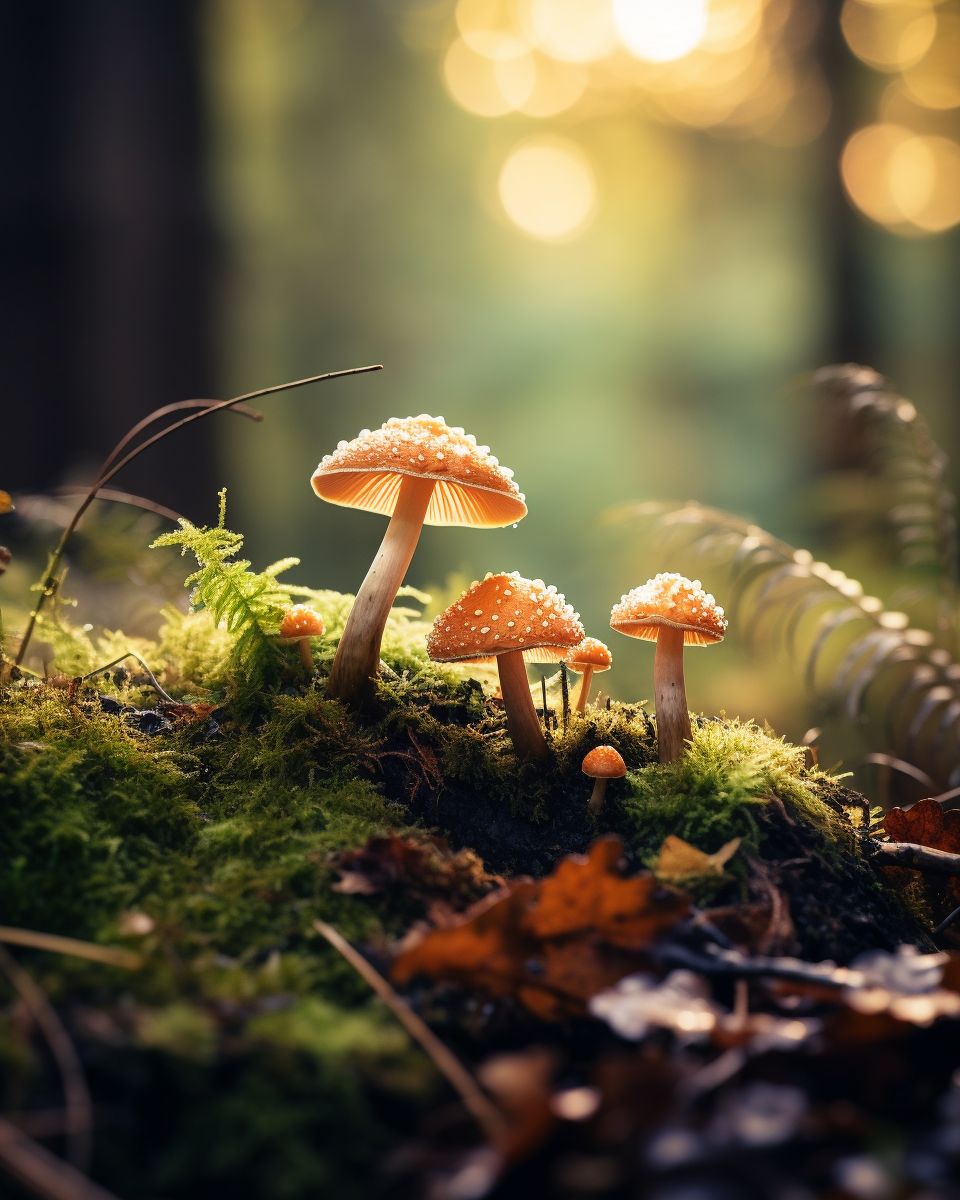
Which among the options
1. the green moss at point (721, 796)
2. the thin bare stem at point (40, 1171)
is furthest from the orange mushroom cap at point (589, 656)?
the thin bare stem at point (40, 1171)

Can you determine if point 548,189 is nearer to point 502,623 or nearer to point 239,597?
point 239,597

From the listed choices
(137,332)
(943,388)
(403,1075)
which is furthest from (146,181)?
(943,388)

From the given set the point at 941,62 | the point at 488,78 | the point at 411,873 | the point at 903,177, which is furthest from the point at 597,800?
the point at 488,78

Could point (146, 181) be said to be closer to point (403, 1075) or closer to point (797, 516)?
point (797, 516)

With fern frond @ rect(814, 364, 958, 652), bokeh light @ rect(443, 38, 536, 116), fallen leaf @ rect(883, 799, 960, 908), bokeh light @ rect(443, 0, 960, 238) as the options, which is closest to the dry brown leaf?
fallen leaf @ rect(883, 799, 960, 908)

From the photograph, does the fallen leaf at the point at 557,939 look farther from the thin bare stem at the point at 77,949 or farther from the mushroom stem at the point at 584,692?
the mushroom stem at the point at 584,692

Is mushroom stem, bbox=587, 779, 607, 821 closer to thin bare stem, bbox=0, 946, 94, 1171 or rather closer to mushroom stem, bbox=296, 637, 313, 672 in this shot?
mushroom stem, bbox=296, 637, 313, 672
